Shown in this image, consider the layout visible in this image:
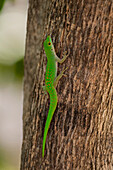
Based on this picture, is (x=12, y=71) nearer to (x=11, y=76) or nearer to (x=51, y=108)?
(x=11, y=76)

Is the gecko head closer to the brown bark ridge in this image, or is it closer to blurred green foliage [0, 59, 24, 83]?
the brown bark ridge

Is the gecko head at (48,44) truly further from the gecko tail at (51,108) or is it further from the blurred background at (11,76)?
the blurred background at (11,76)

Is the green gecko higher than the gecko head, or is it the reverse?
the gecko head

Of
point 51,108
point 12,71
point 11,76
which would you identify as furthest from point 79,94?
point 11,76

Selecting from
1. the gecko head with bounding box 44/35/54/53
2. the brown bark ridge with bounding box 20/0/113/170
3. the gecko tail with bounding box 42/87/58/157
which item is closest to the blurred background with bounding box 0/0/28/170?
the gecko head with bounding box 44/35/54/53

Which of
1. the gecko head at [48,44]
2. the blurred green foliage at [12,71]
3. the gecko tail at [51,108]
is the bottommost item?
the gecko tail at [51,108]

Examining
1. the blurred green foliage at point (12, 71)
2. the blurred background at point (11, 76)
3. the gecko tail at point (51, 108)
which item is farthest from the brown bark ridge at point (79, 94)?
the blurred green foliage at point (12, 71)

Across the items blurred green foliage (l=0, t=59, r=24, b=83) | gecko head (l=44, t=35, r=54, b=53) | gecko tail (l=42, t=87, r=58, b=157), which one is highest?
gecko head (l=44, t=35, r=54, b=53)
